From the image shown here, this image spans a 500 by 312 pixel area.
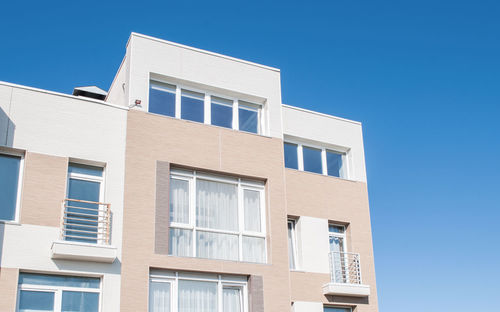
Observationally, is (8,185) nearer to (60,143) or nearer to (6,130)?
(6,130)

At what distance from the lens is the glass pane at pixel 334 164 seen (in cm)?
1865

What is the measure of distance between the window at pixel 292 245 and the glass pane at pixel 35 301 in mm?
6689

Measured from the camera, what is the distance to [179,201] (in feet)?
47.8

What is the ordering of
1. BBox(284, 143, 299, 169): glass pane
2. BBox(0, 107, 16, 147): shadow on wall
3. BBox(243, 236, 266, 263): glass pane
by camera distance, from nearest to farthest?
BBox(0, 107, 16, 147): shadow on wall, BBox(243, 236, 266, 263): glass pane, BBox(284, 143, 299, 169): glass pane

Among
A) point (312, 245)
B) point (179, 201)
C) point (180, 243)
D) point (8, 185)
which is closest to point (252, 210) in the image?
point (179, 201)

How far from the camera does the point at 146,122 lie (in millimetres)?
14781

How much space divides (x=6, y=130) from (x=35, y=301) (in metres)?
3.66

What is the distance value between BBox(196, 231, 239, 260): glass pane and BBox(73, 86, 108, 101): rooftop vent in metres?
7.31

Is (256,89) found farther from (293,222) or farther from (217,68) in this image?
(293,222)

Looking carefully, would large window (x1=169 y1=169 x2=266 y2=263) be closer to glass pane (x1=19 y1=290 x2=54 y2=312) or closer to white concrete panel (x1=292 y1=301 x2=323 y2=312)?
white concrete panel (x1=292 y1=301 x2=323 y2=312)

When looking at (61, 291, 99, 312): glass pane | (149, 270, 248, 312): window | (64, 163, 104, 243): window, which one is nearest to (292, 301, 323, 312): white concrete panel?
(149, 270, 248, 312): window

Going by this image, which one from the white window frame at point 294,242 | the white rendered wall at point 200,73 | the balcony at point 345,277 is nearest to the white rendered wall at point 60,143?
the white rendered wall at point 200,73

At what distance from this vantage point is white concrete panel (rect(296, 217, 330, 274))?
1672 cm

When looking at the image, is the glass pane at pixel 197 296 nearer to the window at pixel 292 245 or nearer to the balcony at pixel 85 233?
the balcony at pixel 85 233
